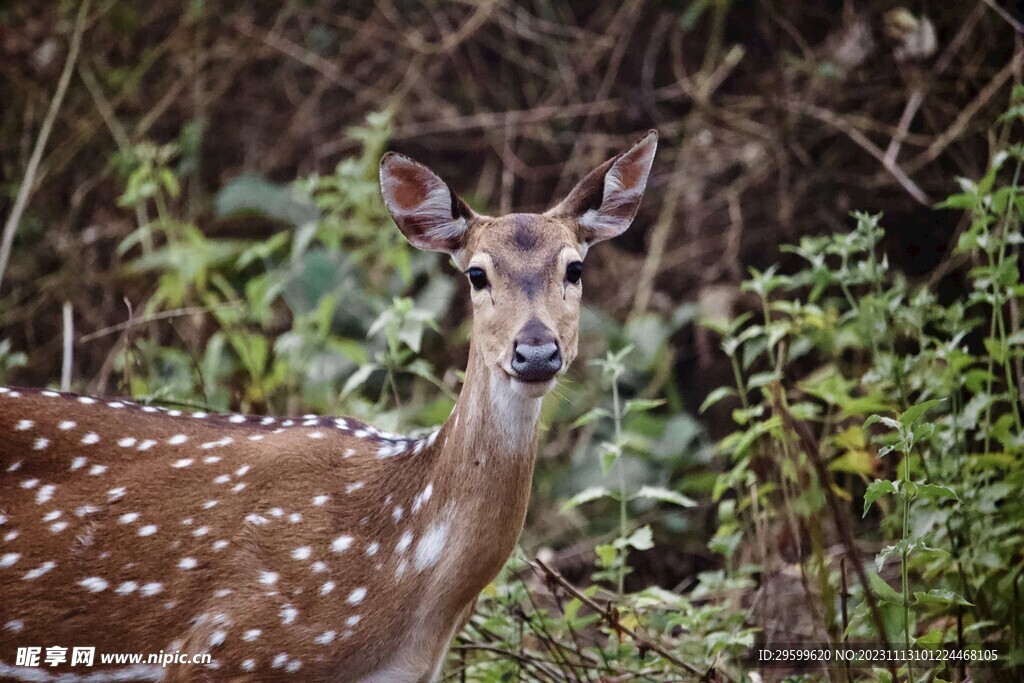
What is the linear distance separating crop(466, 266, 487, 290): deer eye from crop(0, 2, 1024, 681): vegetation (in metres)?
0.48

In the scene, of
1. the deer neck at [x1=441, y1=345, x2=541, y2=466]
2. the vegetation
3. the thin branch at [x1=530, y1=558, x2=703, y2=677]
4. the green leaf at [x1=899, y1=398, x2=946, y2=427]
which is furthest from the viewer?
the vegetation

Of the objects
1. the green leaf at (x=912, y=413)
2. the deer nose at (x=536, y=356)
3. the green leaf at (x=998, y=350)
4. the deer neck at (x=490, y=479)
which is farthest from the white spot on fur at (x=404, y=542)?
the green leaf at (x=998, y=350)

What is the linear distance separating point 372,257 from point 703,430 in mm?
2198

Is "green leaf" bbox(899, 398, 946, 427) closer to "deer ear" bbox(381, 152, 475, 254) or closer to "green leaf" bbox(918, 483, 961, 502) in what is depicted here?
"green leaf" bbox(918, 483, 961, 502)

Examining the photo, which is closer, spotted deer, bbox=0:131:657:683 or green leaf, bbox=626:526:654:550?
spotted deer, bbox=0:131:657:683

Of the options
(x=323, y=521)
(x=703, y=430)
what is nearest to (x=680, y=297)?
(x=703, y=430)

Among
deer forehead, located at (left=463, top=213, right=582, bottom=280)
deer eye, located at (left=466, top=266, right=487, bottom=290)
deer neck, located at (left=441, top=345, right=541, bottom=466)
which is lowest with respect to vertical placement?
deer neck, located at (left=441, top=345, right=541, bottom=466)

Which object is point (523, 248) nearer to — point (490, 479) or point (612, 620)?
point (490, 479)

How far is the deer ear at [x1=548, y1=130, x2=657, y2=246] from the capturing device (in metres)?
3.46

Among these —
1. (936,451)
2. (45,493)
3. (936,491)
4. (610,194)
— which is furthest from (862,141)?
(45,493)

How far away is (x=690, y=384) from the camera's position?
644cm

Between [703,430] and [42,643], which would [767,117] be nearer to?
[703,430]

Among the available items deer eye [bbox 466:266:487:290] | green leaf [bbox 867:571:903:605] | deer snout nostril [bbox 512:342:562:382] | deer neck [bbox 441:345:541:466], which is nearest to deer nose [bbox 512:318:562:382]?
deer snout nostril [bbox 512:342:562:382]

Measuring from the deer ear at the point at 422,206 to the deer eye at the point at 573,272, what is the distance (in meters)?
0.39
